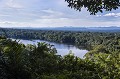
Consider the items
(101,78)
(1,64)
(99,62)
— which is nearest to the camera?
(1,64)

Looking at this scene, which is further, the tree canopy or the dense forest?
the dense forest

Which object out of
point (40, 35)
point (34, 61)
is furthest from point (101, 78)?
point (40, 35)

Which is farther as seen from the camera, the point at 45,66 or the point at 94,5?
the point at 45,66

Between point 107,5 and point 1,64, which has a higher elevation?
point 107,5

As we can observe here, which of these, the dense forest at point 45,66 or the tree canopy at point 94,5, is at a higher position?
the tree canopy at point 94,5

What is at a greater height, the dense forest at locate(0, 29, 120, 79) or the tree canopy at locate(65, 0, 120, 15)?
the tree canopy at locate(65, 0, 120, 15)

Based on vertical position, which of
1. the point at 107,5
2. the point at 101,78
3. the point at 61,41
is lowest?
the point at 61,41

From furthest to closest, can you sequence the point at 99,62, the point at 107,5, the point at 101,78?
the point at 99,62
the point at 101,78
the point at 107,5

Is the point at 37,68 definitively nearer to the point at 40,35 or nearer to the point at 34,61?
the point at 34,61

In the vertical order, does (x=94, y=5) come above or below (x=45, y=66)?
above

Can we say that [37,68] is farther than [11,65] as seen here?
Yes

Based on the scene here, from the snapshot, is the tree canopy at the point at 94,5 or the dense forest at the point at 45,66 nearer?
the tree canopy at the point at 94,5
